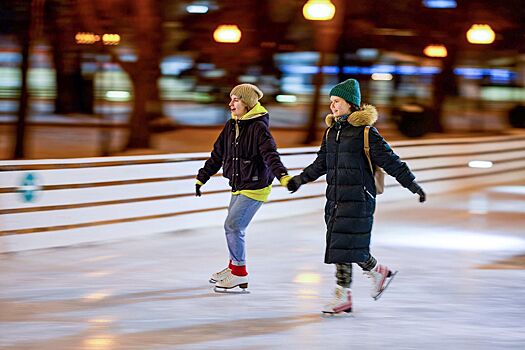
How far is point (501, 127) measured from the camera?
37.3m

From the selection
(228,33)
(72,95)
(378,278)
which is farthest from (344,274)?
(72,95)

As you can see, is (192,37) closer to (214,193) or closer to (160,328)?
(214,193)

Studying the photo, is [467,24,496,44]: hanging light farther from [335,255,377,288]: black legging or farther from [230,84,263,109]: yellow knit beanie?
[335,255,377,288]: black legging

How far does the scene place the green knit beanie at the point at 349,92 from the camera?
779cm

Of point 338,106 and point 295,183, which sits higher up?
point 338,106

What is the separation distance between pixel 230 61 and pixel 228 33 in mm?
643

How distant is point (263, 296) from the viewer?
8594 millimetres

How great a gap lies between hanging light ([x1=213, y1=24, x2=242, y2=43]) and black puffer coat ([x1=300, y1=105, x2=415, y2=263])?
1236 cm

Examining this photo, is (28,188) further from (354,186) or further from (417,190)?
(417,190)

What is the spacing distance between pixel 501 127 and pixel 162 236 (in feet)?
87.0

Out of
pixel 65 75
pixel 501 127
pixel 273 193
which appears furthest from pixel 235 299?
pixel 501 127

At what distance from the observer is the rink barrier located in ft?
35.6

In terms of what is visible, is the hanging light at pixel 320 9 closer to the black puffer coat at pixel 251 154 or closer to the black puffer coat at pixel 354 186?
the black puffer coat at pixel 251 154

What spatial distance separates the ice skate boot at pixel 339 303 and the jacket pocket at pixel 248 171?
1286 mm
